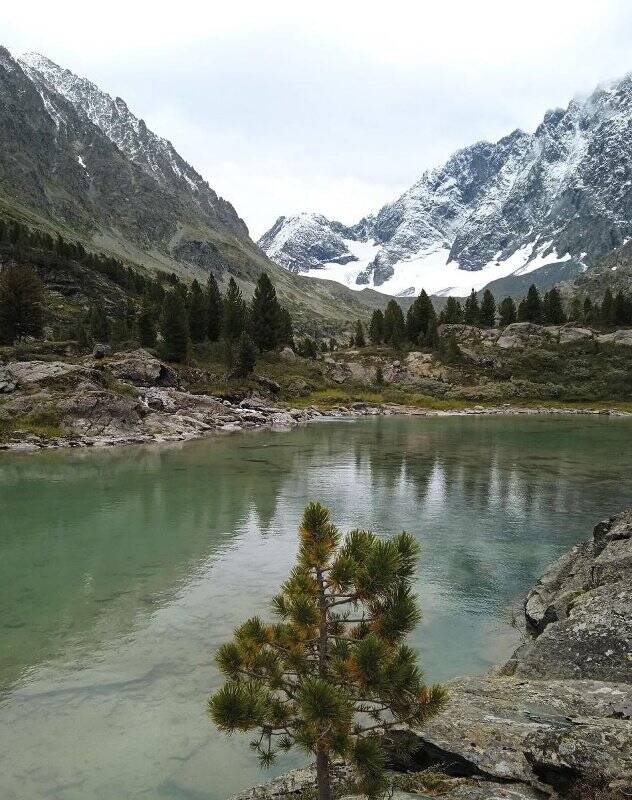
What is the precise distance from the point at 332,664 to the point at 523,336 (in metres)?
136

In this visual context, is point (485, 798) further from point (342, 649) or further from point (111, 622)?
point (111, 622)

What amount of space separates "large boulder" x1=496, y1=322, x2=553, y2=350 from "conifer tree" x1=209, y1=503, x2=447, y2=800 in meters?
130

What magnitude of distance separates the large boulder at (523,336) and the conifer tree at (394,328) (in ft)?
75.0

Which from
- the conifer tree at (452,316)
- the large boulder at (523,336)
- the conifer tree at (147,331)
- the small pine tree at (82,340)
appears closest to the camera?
the small pine tree at (82,340)

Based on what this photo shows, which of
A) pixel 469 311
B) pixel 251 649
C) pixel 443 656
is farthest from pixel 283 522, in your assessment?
pixel 469 311

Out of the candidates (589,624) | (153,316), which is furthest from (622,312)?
(589,624)

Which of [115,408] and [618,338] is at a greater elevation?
[618,338]

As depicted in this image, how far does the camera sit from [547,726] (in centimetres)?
730

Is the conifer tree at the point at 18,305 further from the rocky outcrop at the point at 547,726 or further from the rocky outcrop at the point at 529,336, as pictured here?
the rocky outcrop at the point at 547,726

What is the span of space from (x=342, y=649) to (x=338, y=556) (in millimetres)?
1067

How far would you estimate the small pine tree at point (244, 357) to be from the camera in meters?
93.9

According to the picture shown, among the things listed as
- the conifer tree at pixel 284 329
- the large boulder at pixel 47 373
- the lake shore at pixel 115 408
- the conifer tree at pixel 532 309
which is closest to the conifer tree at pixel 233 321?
the conifer tree at pixel 284 329

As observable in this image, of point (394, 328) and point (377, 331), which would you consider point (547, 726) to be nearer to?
point (394, 328)

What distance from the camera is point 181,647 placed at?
545 inches
